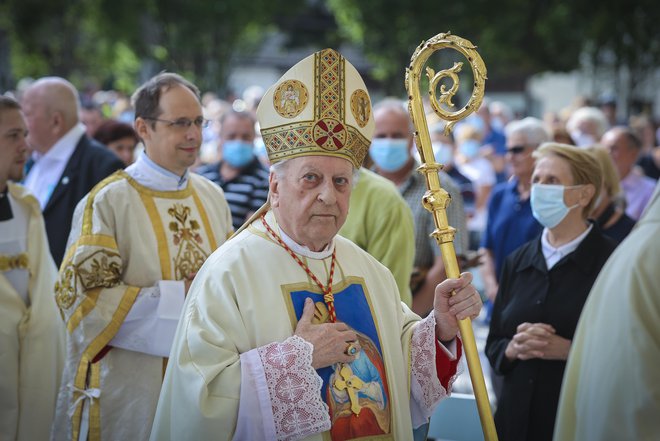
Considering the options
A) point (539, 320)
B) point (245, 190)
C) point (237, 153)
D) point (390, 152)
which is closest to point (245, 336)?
point (539, 320)

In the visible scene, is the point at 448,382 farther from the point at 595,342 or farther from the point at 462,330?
the point at 595,342

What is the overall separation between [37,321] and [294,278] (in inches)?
78.2

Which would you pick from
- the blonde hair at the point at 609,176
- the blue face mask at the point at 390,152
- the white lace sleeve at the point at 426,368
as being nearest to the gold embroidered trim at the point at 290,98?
the white lace sleeve at the point at 426,368

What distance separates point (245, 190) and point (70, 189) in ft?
5.84

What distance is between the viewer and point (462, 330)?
341 cm

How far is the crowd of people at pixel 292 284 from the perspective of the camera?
317 centimetres

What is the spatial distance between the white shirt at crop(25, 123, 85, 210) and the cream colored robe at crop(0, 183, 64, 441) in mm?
849

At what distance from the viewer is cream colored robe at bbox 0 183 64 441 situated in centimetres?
462

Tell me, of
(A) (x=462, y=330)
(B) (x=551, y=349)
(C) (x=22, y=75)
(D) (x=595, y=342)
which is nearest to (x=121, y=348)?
(A) (x=462, y=330)

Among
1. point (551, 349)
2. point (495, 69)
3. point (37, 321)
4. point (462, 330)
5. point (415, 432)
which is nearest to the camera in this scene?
point (462, 330)

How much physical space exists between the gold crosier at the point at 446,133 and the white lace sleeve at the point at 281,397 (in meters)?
0.61

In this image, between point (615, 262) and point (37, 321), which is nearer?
point (615, 262)

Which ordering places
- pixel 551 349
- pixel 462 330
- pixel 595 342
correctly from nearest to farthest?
pixel 595 342 → pixel 462 330 → pixel 551 349

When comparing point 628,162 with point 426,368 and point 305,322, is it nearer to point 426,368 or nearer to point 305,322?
point 426,368
